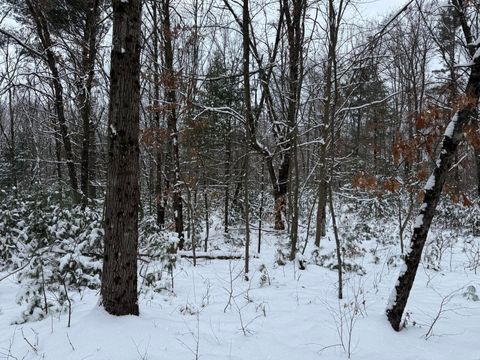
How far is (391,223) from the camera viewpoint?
13.9 meters

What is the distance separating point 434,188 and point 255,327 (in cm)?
233

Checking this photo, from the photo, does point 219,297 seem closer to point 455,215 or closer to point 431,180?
point 431,180

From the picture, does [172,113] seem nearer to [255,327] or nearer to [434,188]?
[255,327]

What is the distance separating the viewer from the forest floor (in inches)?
126

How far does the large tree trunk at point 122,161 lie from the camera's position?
10.8 feet

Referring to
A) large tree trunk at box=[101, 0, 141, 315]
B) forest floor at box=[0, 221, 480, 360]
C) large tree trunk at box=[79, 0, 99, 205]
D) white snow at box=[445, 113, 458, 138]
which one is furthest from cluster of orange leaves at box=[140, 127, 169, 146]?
white snow at box=[445, 113, 458, 138]

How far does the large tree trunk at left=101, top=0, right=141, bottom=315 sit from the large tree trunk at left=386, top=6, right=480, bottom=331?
8.95ft

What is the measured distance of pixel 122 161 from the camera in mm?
3350

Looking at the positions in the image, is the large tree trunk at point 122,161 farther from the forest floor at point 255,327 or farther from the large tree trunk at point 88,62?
the large tree trunk at point 88,62

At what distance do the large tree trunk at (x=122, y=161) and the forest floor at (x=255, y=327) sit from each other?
37 cm

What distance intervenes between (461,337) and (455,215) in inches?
440

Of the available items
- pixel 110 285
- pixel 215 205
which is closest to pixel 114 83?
pixel 110 285

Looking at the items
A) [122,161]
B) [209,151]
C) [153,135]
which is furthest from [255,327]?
[209,151]

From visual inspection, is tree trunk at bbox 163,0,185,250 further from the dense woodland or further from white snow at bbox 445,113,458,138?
white snow at bbox 445,113,458,138
